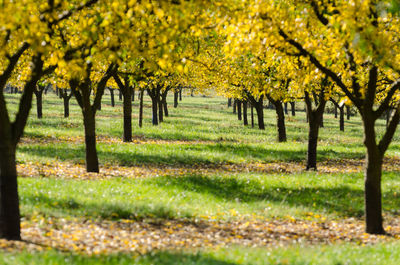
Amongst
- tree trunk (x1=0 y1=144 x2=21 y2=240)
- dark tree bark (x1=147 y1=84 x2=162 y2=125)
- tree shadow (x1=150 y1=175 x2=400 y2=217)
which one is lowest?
tree shadow (x1=150 y1=175 x2=400 y2=217)

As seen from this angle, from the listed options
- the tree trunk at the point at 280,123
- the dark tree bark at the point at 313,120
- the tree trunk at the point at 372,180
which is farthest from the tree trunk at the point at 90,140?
the tree trunk at the point at 280,123

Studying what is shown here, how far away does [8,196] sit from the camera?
8305mm

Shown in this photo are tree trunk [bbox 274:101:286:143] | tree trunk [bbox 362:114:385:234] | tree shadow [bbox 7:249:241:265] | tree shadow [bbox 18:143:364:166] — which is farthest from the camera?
tree trunk [bbox 274:101:286:143]

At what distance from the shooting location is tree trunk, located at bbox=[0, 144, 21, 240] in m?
8.24

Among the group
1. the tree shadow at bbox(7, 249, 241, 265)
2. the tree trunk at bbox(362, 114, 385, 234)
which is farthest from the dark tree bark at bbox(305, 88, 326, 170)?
the tree shadow at bbox(7, 249, 241, 265)

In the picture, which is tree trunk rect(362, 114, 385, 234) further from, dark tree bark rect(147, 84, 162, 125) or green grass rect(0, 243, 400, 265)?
dark tree bark rect(147, 84, 162, 125)

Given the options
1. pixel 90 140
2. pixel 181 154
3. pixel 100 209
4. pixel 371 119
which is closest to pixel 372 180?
pixel 371 119

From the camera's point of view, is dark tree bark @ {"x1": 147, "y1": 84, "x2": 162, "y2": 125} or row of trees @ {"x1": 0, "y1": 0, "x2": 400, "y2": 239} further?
dark tree bark @ {"x1": 147, "y1": 84, "x2": 162, "y2": 125}

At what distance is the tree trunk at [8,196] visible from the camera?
8242mm

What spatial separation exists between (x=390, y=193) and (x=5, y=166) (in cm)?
1317

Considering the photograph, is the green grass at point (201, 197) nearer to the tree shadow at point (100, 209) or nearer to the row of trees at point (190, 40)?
the tree shadow at point (100, 209)

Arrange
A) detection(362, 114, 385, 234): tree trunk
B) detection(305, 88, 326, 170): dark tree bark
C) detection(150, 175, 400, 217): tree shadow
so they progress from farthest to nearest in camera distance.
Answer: detection(305, 88, 326, 170): dark tree bark
detection(150, 175, 400, 217): tree shadow
detection(362, 114, 385, 234): tree trunk

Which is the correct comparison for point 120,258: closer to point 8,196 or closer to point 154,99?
point 8,196

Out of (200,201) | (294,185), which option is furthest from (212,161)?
(200,201)
